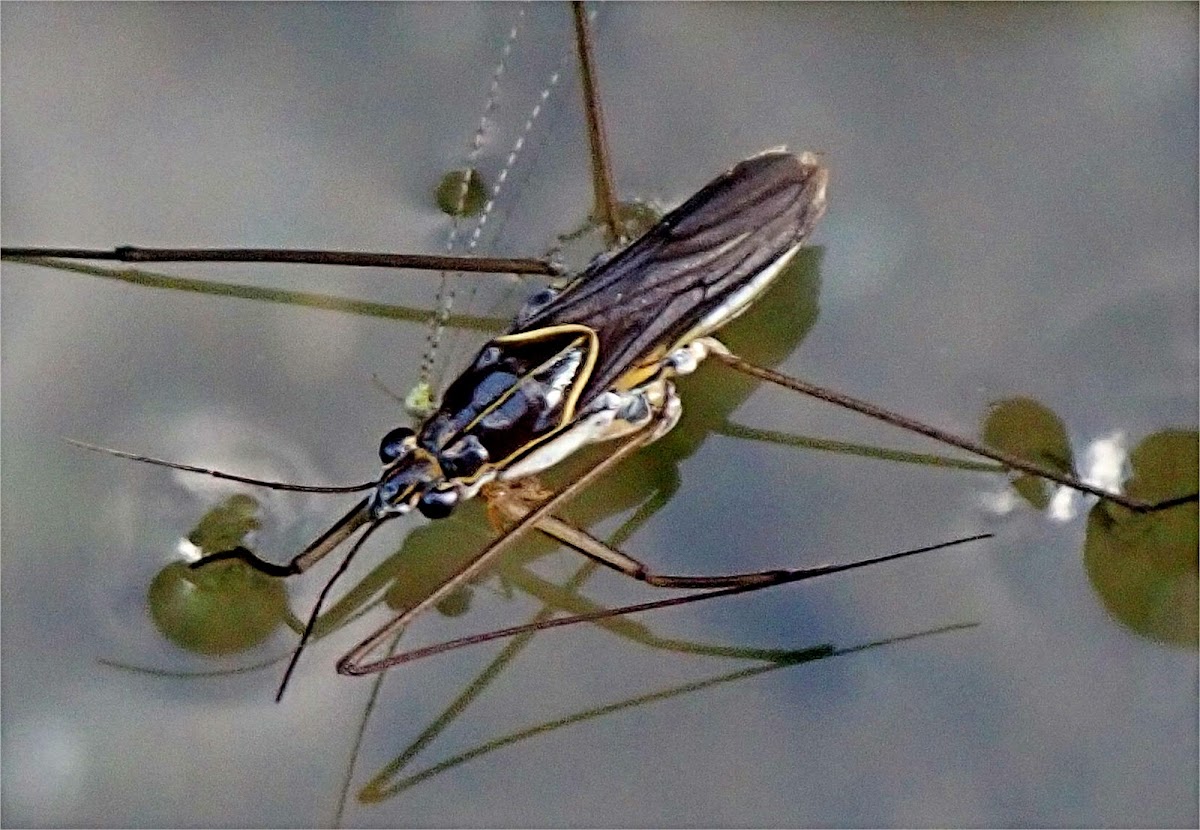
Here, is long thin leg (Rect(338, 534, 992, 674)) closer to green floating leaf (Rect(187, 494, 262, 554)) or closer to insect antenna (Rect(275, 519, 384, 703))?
insect antenna (Rect(275, 519, 384, 703))

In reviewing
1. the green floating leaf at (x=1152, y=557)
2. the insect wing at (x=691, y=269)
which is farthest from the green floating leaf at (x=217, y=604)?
the green floating leaf at (x=1152, y=557)

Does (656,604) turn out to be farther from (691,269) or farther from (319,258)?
(319,258)

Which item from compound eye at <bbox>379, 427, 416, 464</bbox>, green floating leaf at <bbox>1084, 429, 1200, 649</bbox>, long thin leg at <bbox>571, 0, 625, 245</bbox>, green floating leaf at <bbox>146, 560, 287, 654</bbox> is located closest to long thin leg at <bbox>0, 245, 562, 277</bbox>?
long thin leg at <bbox>571, 0, 625, 245</bbox>

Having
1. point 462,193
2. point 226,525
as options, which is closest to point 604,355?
point 462,193

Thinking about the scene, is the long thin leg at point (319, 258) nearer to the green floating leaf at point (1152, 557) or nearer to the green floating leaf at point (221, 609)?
the green floating leaf at point (221, 609)

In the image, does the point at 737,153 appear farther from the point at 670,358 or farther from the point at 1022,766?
the point at 1022,766
